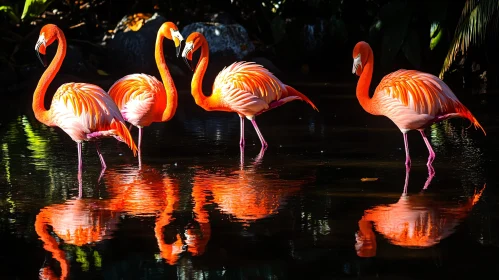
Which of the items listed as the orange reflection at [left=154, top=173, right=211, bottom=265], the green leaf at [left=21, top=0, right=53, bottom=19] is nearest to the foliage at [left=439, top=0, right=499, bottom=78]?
the orange reflection at [left=154, top=173, right=211, bottom=265]

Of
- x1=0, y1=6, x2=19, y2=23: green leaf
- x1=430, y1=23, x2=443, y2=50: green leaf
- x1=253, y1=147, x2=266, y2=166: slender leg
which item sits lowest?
x1=253, y1=147, x2=266, y2=166: slender leg

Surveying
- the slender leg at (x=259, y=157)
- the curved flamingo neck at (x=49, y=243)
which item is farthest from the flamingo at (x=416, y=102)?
the curved flamingo neck at (x=49, y=243)

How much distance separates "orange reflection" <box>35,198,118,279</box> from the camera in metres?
4.61

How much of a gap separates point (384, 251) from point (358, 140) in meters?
3.60

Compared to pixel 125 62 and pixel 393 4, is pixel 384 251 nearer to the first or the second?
pixel 393 4

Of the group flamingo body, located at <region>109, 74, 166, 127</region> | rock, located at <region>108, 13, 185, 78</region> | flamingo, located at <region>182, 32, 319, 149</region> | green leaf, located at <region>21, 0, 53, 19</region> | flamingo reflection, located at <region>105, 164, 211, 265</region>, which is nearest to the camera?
flamingo reflection, located at <region>105, 164, 211, 265</region>

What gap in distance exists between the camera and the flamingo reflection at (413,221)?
4.61 m

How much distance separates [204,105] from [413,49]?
6073 mm

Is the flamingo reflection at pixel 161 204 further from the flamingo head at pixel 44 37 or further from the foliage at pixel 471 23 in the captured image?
the foliage at pixel 471 23

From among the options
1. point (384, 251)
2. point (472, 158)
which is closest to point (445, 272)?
point (384, 251)

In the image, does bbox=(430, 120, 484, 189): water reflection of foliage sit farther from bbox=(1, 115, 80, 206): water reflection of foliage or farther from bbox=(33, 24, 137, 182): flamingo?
bbox=(1, 115, 80, 206): water reflection of foliage

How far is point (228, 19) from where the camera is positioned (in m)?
16.3

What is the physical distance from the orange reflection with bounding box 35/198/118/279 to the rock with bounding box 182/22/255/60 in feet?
30.9

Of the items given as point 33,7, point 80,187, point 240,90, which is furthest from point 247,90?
point 33,7
